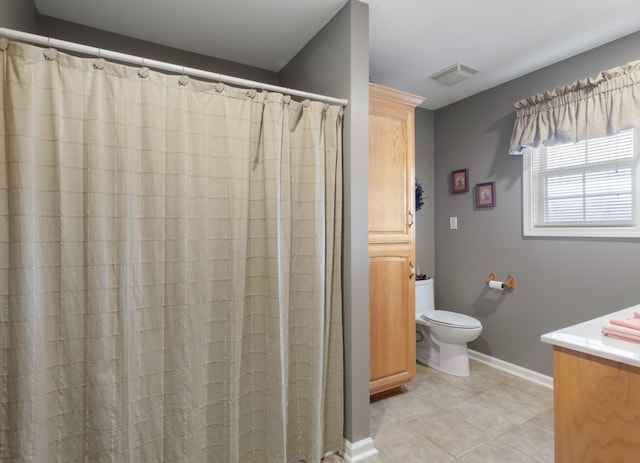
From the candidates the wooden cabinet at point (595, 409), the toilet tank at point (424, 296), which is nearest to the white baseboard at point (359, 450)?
the wooden cabinet at point (595, 409)

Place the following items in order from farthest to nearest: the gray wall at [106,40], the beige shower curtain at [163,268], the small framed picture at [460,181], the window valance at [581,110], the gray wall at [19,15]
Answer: the small framed picture at [460,181]
the window valance at [581,110]
the gray wall at [106,40]
the gray wall at [19,15]
the beige shower curtain at [163,268]

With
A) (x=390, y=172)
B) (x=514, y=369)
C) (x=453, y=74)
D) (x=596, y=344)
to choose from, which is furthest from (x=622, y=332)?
(x=453, y=74)

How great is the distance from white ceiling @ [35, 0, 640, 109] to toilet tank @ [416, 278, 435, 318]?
1747 millimetres

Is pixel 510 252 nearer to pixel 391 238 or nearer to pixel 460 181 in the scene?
pixel 460 181

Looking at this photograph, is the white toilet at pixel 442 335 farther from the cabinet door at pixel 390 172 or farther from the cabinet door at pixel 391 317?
the cabinet door at pixel 390 172

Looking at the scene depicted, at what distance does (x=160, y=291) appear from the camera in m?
1.37

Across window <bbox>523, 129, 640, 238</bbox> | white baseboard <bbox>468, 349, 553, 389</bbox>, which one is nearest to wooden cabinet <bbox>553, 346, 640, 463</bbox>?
window <bbox>523, 129, 640, 238</bbox>

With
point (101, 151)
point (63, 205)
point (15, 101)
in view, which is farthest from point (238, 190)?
point (15, 101)

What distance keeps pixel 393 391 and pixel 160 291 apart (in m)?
1.81

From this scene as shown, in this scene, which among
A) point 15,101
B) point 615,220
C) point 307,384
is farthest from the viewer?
point 615,220

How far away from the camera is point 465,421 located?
2.03 metres

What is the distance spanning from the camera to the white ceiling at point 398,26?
5.84 ft

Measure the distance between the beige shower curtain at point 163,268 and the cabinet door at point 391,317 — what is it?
0.46m

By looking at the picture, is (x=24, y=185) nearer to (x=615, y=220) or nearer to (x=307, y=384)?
(x=307, y=384)
